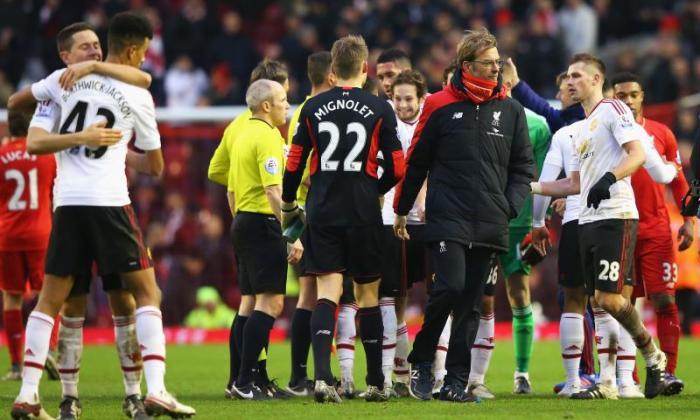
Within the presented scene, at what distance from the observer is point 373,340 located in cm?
948

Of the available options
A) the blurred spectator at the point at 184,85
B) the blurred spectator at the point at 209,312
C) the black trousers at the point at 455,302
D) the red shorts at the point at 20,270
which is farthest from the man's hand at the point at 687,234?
the blurred spectator at the point at 184,85

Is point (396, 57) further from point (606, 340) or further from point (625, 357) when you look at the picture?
point (625, 357)


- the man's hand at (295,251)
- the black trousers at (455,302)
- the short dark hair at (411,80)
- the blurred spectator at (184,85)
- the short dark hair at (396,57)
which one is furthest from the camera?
the blurred spectator at (184,85)

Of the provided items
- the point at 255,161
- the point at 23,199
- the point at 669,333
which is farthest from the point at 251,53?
the point at 669,333

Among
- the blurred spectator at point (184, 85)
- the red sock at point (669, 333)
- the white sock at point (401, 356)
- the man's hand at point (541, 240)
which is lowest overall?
the white sock at point (401, 356)

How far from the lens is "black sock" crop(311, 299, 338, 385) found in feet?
30.0

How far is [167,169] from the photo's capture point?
63.6 feet

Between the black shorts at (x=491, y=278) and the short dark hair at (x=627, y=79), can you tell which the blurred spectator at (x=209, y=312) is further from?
the short dark hair at (x=627, y=79)

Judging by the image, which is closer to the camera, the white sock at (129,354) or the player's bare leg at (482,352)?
Result: the white sock at (129,354)

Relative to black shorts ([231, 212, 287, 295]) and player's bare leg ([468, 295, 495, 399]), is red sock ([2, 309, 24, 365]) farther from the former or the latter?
player's bare leg ([468, 295, 495, 399])

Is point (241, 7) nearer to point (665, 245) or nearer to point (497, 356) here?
point (497, 356)

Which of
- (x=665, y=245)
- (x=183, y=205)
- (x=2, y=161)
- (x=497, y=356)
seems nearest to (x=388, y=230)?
(x=665, y=245)

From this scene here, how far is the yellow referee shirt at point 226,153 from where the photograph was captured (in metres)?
10.3

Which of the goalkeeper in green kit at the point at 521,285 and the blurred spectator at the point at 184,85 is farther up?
the blurred spectator at the point at 184,85
